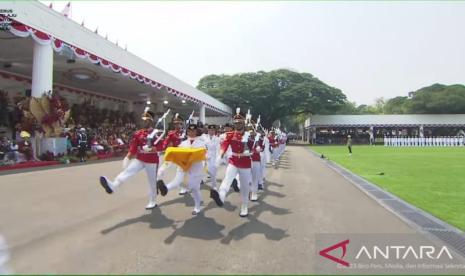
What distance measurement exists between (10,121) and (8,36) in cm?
608

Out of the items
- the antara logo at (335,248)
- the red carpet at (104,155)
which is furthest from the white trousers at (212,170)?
the red carpet at (104,155)

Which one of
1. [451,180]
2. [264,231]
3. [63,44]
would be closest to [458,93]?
[451,180]

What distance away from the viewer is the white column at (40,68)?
15.8 metres

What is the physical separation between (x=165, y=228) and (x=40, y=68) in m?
12.2

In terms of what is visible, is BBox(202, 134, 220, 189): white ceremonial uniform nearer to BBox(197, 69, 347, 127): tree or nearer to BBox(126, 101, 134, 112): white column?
BBox(126, 101, 134, 112): white column

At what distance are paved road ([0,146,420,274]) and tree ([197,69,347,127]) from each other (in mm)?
50448

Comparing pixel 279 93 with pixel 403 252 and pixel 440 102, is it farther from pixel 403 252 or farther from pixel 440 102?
pixel 403 252

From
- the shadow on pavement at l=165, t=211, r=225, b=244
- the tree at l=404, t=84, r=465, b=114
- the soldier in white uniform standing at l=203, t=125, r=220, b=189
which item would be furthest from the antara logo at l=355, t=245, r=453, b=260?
the tree at l=404, t=84, r=465, b=114

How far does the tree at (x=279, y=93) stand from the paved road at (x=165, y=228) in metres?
50.4

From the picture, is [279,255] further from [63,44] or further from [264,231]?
[63,44]

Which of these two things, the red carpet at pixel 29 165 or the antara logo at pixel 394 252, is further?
the red carpet at pixel 29 165

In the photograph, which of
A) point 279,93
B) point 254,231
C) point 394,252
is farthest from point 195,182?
point 279,93

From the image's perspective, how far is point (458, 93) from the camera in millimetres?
68812

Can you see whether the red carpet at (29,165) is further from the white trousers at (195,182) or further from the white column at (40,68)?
the white trousers at (195,182)
